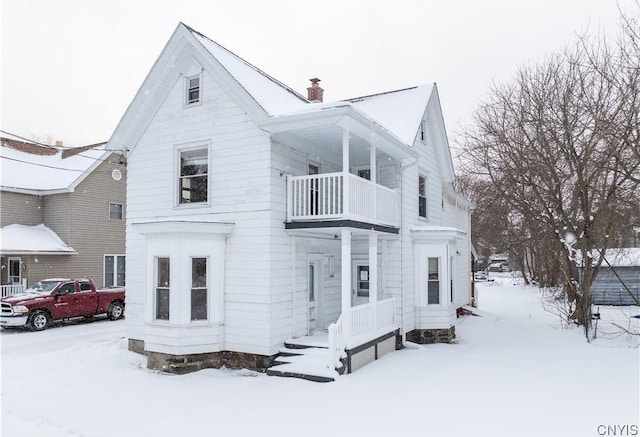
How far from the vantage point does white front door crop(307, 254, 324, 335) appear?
12.9 meters

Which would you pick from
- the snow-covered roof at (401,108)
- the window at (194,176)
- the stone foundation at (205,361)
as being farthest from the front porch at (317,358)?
the snow-covered roof at (401,108)

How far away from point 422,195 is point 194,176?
7941mm

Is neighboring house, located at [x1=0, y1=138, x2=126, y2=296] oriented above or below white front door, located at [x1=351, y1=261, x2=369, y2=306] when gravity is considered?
above

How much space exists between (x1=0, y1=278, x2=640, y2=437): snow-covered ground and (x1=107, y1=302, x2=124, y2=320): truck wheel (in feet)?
17.5

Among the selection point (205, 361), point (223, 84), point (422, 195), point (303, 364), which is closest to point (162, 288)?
point (205, 361)

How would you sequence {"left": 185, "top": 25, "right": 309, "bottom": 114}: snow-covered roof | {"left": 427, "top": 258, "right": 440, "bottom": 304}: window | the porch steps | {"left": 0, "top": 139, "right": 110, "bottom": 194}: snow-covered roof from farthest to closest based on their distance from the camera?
{"left": 0, "top": 139, "right": 110, "bottom": 194}: snow-covered roof → {"left": 427, "top": 258, "right": 440, "bottom": 304}: window → {"left": 185, "top": 25, "right": 309, "bottom": 114}: snow-covered roof → the porch steps

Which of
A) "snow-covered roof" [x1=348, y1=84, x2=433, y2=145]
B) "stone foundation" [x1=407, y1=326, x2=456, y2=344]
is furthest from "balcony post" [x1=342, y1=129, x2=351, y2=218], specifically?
"stone foundation" [x1=407, y1=326, x2=456, y2=344]

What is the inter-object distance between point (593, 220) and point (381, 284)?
7.48 meters

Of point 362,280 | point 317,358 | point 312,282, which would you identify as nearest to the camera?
point 317,358

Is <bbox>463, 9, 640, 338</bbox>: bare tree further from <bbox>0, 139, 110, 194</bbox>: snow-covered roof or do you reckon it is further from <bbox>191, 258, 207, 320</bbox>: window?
<bbox>0, 139, 110, 194</bbox>: snow-covered roof

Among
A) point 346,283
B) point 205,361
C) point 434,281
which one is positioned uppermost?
point 346,283

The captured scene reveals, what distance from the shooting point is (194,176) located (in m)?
12.4

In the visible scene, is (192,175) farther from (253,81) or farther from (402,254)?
(402,254)

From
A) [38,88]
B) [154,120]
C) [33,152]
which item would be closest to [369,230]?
[154,120]
